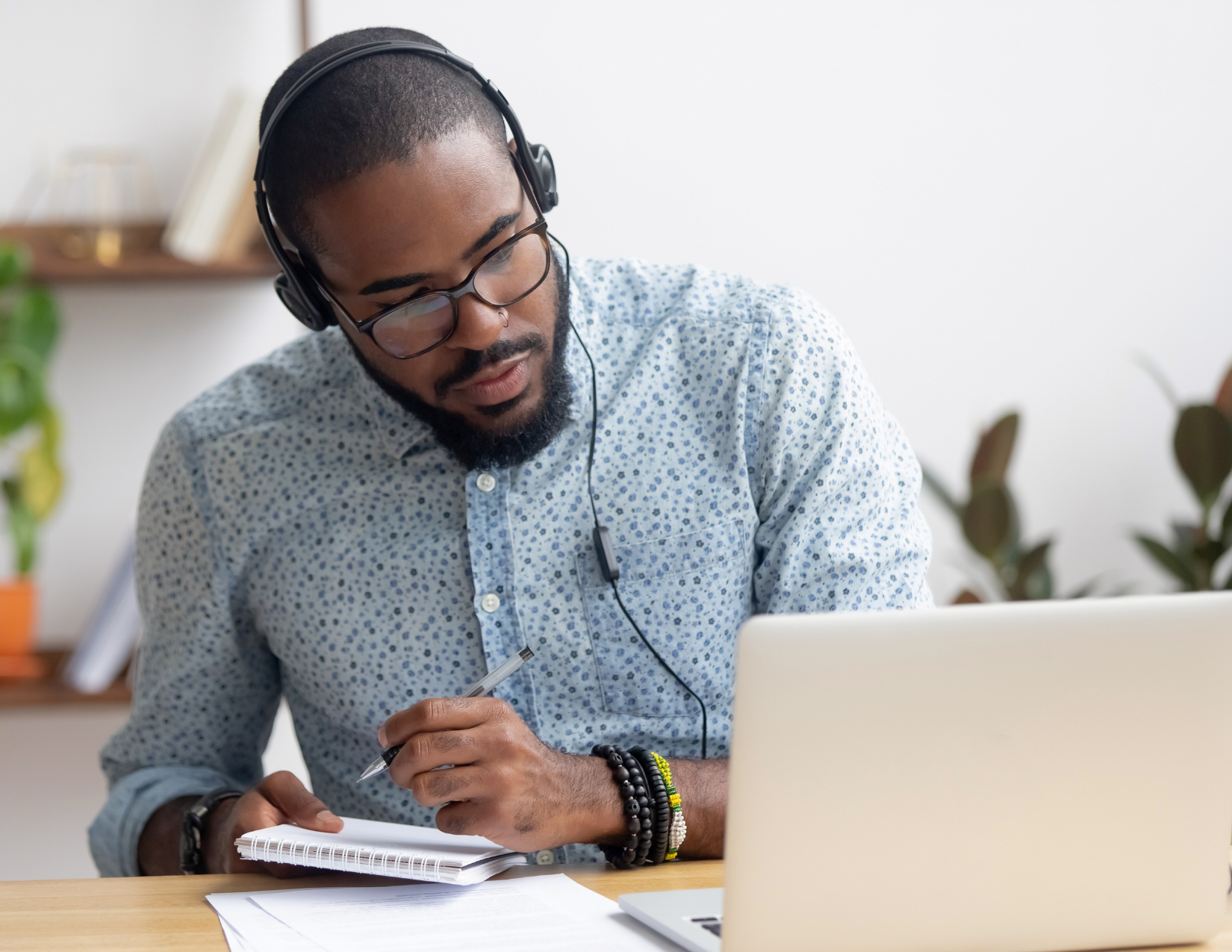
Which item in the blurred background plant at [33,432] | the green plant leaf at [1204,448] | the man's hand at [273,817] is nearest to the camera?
the man's hand at [273,817]

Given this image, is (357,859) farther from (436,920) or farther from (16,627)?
(16,627)

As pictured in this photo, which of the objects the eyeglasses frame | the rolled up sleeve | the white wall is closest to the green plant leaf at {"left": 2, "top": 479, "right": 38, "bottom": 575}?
the white wall

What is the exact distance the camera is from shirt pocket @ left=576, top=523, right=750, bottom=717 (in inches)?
48.9

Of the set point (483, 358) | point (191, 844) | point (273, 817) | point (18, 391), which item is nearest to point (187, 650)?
point (191, 844)

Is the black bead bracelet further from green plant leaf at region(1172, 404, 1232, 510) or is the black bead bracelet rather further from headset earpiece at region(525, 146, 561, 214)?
green plant leaf at region(1172, 404, 1232, 510)

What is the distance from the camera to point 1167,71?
2.28 m

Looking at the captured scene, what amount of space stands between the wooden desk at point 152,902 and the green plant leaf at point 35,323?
137 centimetres

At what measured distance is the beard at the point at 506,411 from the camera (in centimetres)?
122

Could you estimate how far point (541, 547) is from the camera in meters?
1.26

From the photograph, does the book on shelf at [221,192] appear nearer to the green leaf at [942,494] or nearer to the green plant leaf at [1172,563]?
the green leaf at [942,494]

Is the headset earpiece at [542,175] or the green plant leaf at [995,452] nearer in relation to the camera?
the headset earpiece at [542,175]

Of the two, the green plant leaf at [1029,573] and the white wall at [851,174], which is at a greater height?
the white wall at [851,174]

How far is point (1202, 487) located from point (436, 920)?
166 centimetres

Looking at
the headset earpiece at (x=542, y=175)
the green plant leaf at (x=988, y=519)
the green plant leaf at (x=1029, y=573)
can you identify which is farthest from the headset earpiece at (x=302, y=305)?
the green plant leaf at (x=1029, y=573)
